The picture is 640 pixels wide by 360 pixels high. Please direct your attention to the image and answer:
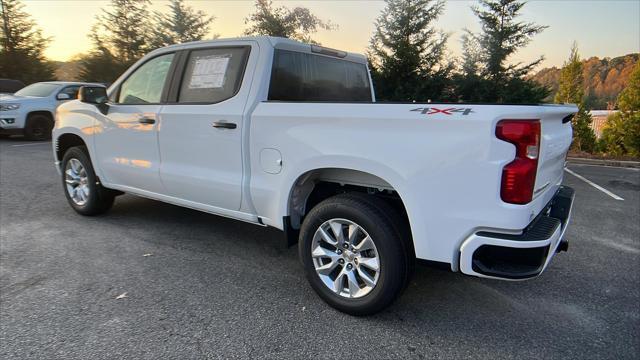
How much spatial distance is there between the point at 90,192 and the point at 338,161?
3.38m

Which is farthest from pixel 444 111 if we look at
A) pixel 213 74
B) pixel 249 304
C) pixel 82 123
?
pixel 82 123

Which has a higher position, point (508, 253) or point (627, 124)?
point (508, 253)

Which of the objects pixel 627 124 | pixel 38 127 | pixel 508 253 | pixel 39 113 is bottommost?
pixel 627 124

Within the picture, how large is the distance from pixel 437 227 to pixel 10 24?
27.8m

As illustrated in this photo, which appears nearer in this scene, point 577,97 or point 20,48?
point 577,97

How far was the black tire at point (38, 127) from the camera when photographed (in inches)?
456

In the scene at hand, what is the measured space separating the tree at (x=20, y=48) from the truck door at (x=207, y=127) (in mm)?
23688

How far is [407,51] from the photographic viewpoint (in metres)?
14.0

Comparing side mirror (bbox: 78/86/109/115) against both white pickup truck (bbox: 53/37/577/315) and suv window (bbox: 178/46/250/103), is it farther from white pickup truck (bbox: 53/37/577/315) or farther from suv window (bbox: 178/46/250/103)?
suv window (bbox: 178/46/250/103)

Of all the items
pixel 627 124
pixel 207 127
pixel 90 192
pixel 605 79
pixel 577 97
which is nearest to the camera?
pixel 207 127

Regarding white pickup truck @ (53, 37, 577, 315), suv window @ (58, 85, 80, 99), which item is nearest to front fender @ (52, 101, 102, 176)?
white pickup truck @ (53, 37, 577, 315)

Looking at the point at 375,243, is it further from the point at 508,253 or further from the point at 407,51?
the point at 407,51

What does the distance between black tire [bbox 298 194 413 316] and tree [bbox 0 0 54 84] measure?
83.0 feet

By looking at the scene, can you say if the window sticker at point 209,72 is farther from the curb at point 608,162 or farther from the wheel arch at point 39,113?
the curb at point 608,162
